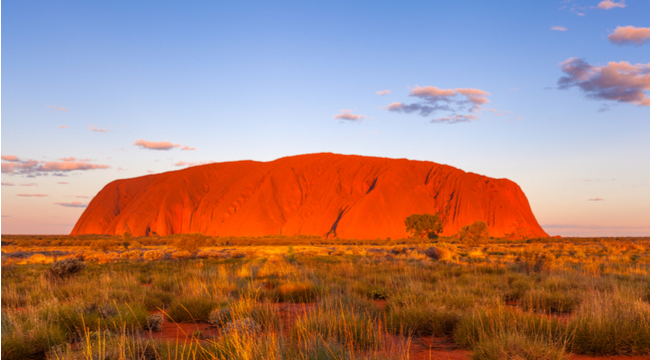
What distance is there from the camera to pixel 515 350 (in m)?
4.25

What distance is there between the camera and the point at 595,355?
4969mm

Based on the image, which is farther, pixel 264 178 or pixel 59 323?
pixel 264 178

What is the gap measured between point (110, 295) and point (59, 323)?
262 cm

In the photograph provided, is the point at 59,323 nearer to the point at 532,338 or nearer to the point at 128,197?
the point at 532,338

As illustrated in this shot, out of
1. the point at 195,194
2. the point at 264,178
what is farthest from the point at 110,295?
the point at 195,194

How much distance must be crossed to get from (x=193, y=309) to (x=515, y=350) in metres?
6.20

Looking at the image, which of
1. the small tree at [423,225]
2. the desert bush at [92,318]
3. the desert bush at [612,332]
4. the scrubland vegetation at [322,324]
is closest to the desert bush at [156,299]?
the scrubland vegetation at [322,324]

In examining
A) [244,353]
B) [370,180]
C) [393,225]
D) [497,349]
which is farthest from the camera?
[370,180]

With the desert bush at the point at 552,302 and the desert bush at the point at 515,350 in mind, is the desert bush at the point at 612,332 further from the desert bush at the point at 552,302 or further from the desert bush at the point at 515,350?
the desert bush at the point at 552,302

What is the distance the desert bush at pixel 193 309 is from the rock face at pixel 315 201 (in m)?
61.7

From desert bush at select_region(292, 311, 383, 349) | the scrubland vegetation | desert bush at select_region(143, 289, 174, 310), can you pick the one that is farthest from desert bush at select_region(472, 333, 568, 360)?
desert bush at select_region(143, 289, 174, 310)

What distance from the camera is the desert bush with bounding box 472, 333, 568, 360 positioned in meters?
4.11

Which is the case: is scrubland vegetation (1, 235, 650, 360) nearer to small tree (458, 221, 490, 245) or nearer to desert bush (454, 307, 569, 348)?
desert bush (454, 307, 569, 348)

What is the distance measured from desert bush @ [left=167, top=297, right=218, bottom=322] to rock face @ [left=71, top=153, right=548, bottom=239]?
61670mm
